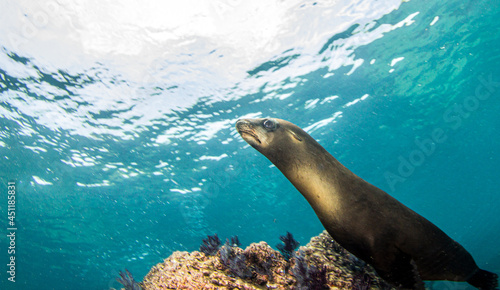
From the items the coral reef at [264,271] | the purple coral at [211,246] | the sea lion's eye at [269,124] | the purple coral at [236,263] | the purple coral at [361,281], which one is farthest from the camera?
the purple coral at [211,246]

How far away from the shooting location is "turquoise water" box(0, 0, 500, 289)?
873 cm


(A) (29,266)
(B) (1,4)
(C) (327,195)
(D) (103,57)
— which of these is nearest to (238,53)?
(D) (103,57)

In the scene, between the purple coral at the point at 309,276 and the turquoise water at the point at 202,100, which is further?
the turquoise water at the point at 202,100

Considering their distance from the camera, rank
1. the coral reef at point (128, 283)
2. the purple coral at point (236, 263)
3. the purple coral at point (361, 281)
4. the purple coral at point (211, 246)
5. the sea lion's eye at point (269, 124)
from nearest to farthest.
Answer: the purple coral at point (361, 281) < the purple coral at point (236, 263) < the sea lion's eye at point (269, 124) < the coral reef at point (128, 283) < the purple coral at point (211, 246)

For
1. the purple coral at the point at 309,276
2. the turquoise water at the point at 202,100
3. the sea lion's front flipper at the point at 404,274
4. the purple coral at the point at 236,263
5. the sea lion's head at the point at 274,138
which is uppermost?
the turquoise water at the point at 202,100

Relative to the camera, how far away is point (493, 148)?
33.3 metres

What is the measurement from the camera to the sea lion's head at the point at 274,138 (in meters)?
2.74

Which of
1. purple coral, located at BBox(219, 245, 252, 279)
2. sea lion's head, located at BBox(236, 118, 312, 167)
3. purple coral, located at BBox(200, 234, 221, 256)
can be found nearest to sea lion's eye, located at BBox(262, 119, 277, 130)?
sea lion's head, located at BBox(236, 118, 312, 167)

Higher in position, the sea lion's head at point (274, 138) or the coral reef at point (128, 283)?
the sea lion's head at point (274, 138)

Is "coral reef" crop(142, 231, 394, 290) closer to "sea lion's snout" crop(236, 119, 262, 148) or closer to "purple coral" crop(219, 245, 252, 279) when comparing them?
"purple coral" crop(219, 245, 252, 279)

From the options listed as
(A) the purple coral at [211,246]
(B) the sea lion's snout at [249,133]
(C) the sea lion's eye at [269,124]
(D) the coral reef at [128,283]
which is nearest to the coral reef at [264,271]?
(D) the coral reef at [128,283]

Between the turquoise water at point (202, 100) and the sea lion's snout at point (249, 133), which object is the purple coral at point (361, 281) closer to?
the sea lion's snout at point (249, 133)

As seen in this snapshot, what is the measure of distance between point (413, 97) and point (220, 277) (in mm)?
19707

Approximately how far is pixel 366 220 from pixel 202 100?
414 inches
